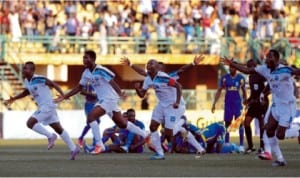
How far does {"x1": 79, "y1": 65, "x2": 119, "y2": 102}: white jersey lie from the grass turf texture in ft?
4.31

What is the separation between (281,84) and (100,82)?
520cm

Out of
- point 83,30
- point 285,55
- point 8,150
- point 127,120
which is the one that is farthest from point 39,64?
point 127,120

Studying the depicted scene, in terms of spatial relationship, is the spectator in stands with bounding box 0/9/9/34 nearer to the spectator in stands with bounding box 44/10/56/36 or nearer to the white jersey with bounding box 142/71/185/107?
the spectator in stands with bounding box 44/10/56/36

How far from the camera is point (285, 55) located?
45.9 metres

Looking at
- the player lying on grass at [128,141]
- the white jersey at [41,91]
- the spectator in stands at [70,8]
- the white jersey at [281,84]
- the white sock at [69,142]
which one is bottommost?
the player lying on grass at [128,141]

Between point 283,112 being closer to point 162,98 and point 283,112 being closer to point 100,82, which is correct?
point 162,98

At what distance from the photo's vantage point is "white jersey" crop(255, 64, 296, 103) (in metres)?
21.0

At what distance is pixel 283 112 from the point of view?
68.8 ft

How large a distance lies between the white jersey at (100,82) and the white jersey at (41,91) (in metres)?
0.75

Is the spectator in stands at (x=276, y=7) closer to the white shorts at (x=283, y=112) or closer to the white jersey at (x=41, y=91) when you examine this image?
the white jersey at (x=41, y=91)

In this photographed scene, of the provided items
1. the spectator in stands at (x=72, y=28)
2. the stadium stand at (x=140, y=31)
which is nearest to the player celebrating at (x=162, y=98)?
the stadium stand at (x=140, y=31)

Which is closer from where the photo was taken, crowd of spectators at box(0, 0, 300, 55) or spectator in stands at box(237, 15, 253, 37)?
crowd of spectators at box(0, 0, 300, 55)

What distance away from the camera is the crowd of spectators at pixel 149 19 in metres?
45.1

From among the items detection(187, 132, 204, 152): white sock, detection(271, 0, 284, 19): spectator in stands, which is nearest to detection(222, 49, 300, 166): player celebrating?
detection(187, 132, 204, 152): white sock
